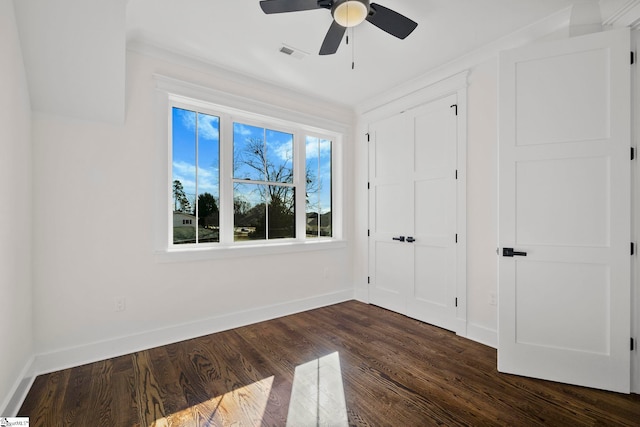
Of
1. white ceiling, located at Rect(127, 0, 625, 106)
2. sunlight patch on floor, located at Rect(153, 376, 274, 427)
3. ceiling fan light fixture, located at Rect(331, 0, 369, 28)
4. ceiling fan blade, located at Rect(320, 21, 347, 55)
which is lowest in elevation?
sunlight patch on floor, located at Rect(153, 376, 274, 427)

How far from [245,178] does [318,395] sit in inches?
92.7

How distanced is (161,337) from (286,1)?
2.91 m

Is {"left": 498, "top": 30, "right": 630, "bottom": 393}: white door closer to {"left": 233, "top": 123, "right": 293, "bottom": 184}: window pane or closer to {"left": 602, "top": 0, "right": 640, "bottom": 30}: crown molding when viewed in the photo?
{"left": 602, "top": 0, "right": 640, "bottom": 30}: crown molding

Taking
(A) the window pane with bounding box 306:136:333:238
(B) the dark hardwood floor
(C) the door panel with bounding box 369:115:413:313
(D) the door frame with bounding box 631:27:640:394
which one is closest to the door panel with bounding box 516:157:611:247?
(D) the door frame with bounding box 631:27:640:394

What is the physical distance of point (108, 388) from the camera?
199cm

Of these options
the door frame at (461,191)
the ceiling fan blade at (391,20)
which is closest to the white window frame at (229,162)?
the door frame at (461,191)

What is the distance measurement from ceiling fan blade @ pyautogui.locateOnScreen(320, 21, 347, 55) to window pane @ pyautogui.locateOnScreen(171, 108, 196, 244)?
1.62 meters

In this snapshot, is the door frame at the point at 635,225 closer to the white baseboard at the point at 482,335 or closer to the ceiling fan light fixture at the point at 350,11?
the white baseboard at the point at 482,335

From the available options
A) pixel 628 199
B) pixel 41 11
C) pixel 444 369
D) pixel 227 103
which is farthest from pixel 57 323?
pixel 628 199

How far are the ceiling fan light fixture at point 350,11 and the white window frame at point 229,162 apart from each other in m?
1.63

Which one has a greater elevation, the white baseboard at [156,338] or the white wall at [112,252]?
the white wall at [112,252]

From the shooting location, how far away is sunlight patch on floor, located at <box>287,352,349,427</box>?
5.54 ft

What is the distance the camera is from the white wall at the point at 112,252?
2225 mm

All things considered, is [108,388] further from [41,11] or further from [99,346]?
[41,11]
